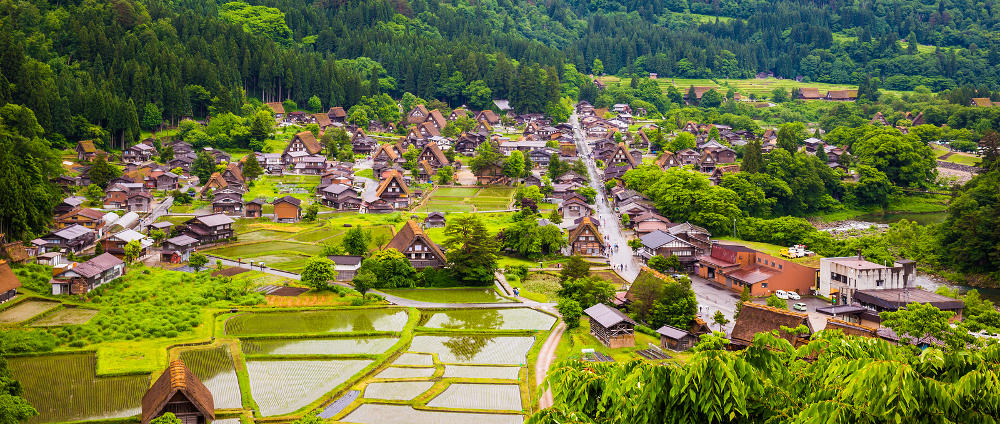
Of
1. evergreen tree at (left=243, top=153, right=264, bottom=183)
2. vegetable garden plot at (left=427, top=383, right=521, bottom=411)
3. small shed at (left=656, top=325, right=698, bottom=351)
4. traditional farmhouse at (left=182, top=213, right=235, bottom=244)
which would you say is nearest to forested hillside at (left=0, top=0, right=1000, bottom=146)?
evergreen tree at (left=243, top=153, right=264, bottom=183)

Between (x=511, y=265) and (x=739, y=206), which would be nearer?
(x=511, y=265)

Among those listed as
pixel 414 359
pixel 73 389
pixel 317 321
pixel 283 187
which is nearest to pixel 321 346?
pixel 317 321

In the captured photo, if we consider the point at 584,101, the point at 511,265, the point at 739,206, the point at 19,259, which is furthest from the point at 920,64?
the point at 19,259

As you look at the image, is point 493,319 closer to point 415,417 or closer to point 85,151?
point 415,417

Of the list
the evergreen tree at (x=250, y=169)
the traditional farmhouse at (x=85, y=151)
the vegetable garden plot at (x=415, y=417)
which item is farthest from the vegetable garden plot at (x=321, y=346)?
the traditional farmhouse at (x=85, y=151)

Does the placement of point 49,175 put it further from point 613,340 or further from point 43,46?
point 613,340

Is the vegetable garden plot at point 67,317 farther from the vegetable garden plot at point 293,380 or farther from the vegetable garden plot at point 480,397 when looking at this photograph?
the vegetable garden plot at point 480,397
